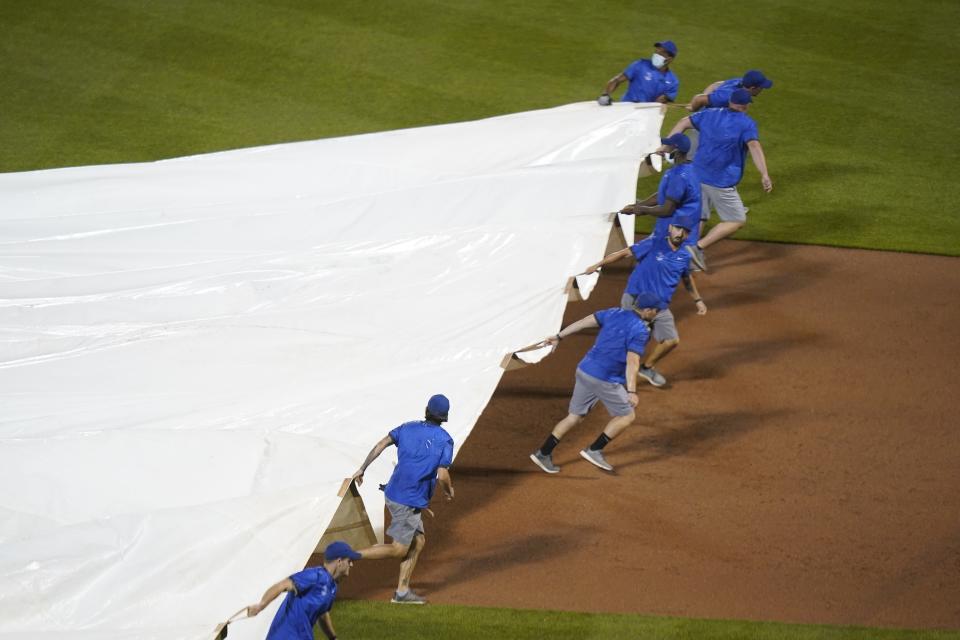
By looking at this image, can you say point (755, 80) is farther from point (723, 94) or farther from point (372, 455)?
point (372, 455)

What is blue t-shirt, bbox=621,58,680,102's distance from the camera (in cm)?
1368

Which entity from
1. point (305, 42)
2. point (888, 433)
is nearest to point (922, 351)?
point (888, 433)

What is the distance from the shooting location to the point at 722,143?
12.4 metres

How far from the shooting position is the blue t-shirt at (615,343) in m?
9.69

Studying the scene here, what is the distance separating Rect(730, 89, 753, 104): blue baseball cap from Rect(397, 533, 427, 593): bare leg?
620 centimetres

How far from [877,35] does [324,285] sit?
12731 millimetres

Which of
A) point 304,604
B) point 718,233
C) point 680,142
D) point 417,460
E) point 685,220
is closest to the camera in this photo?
point 304,604

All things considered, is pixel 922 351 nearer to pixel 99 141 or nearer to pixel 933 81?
pixel 933 81

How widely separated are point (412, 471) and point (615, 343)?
7.81ft

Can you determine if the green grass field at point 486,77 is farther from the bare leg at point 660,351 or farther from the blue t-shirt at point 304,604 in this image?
the blue t-shirt at point 304,604

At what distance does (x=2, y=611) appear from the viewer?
7.64 m

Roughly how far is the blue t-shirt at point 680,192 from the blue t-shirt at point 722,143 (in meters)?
1.01

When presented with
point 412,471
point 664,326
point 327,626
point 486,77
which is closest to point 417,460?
point 412,471

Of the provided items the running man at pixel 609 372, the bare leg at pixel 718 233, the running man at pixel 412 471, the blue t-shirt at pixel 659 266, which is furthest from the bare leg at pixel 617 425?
the bare leg at pixel 718 233
